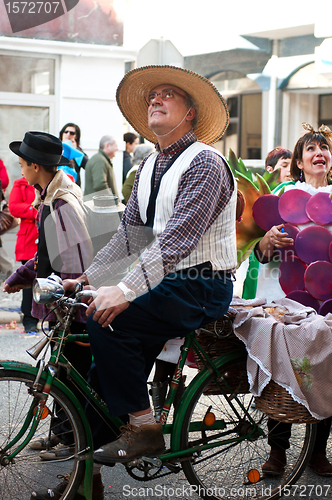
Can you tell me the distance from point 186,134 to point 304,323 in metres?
1.06

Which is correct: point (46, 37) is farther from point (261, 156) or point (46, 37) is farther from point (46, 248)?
point (46, 248)

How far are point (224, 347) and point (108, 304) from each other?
0.82 m

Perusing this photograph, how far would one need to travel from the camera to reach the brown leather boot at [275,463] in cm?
338

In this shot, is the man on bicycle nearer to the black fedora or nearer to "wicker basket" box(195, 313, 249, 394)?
"wicker basket" box(195, 313, 249, 394)

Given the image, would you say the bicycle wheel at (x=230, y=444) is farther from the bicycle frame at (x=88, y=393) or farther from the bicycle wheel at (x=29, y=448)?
the bicycle wheel at (x=29, y=448)

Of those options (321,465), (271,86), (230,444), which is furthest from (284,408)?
(271,86)

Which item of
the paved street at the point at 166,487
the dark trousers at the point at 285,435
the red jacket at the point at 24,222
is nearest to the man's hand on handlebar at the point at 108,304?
the paved street at the point at 166,487

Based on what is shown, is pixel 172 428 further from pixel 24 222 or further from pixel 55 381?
pixel 24 222

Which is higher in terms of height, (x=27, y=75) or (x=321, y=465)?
(x=27, y=75)

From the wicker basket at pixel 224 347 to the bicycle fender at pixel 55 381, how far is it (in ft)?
2.01

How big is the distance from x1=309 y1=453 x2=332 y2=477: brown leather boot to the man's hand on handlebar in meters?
1.72

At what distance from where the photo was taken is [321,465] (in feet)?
11.4

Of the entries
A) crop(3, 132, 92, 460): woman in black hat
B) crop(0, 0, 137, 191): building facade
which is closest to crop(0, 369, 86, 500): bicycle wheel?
crop(3, 132, 92, 460): woman in black hat

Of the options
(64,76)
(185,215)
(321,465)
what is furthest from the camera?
(64,76)
